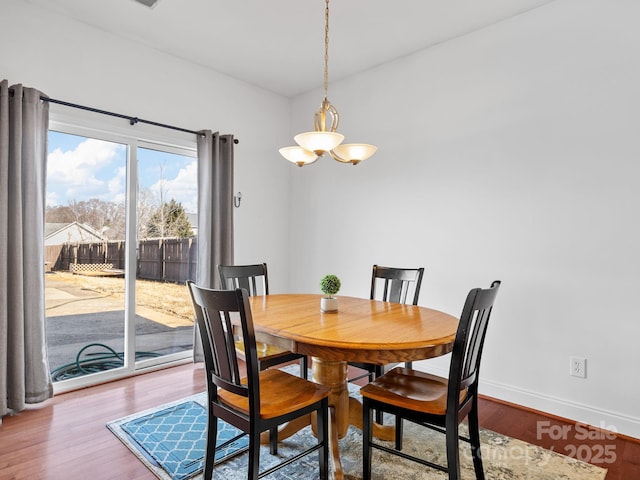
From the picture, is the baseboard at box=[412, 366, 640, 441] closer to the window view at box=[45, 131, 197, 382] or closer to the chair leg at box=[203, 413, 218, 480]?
the chair leg at box=[203, 413, 218, 480]

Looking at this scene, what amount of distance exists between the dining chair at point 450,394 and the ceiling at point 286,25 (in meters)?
2.13

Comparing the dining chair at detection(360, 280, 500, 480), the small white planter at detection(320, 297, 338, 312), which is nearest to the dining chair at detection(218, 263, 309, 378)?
the small white planter at detection(320, 297, 338, 312)

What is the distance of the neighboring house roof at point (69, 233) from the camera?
289cm

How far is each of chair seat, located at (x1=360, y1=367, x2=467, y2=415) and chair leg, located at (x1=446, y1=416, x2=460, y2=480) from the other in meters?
0.05

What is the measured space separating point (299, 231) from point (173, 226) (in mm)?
1368

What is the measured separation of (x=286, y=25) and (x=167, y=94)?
125cm

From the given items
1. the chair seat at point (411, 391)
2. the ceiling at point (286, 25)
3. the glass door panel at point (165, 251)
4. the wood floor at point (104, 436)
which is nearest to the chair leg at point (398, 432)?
the chair seat at point (411, 391)

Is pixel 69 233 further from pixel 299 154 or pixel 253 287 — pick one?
pixel 299 154

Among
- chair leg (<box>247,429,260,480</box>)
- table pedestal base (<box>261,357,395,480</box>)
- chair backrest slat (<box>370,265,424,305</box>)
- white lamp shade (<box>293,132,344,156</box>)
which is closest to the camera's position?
chair leg (<box>247,429,260,480</box>)

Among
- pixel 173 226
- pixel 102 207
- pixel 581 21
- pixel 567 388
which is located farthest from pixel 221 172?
pixel 567 388

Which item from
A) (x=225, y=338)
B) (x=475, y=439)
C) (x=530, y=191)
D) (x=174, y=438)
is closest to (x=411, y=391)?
(x=475, y=439)

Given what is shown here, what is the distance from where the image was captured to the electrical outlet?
8.10 feet

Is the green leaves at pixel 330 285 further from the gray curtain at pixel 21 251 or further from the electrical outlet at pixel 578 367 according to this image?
the gray curtain at pixel 21 251

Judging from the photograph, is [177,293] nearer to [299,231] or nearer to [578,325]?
[299,231]
